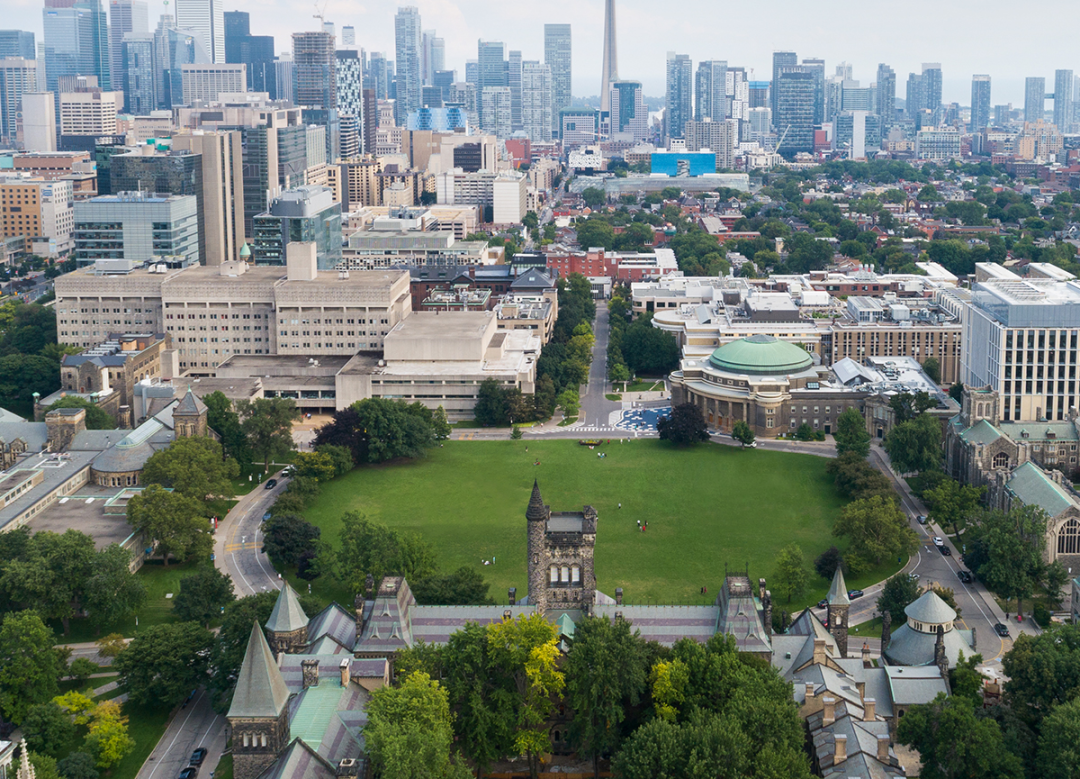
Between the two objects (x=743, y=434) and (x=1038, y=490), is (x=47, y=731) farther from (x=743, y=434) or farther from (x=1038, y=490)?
(x=743, y=434)

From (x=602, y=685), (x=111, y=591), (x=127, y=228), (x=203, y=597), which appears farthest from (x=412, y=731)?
(x=127, y=228)

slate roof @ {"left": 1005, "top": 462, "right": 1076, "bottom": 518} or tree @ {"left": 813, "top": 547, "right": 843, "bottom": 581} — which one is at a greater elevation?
slate roof @ {"left": 1005, "top": 462, "right": 1076, "bottom": 518}

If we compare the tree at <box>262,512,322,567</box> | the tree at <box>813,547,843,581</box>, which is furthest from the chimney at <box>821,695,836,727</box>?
the tree at <box>262,512,322,567</box>

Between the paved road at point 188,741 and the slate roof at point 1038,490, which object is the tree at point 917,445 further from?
the paved road at point 188,741

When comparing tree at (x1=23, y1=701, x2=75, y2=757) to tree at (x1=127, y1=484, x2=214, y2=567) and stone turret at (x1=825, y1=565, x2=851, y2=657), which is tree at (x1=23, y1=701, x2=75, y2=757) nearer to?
tree at (x1=127, y1=484, x2=214, y2=567)

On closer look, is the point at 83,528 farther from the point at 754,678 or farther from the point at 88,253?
the point at 88,253

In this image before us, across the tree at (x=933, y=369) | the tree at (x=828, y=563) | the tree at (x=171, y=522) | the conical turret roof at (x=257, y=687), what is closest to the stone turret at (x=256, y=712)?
the conical turret roof at (x=257, y=687)

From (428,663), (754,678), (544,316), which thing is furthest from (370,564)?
(544,316)
